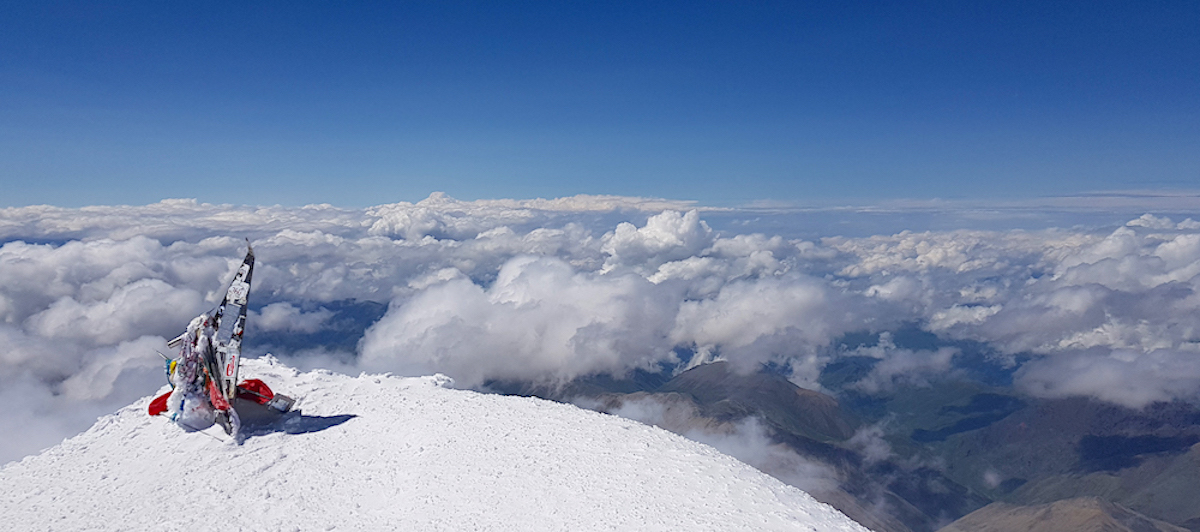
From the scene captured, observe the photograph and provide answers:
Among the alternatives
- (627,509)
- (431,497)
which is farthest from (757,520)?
(431,497)

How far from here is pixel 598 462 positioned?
83.5ft

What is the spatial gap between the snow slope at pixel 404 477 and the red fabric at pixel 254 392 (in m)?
1.64

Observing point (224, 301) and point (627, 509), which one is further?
point (224, 301)

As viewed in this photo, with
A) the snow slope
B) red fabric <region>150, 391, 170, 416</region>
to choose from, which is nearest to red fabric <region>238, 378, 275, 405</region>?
the snow slope

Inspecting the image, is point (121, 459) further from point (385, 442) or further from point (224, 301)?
point (385, 442)

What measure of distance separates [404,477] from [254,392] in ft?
36.8

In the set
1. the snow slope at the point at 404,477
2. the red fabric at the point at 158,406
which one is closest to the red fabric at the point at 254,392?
the snow slope at the point at 404,477

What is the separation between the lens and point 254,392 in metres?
29.6

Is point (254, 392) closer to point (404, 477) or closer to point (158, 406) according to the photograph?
point (158, 406)

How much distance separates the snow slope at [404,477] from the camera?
21.8 metres

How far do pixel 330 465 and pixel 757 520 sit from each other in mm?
18880

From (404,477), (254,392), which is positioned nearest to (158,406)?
(254,392)

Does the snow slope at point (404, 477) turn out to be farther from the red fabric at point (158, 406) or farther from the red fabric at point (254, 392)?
the red fabric at point (254, 392)

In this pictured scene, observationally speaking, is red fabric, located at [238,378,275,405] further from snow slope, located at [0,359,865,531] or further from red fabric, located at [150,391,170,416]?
red fabric, located at [150,391,170,416]
